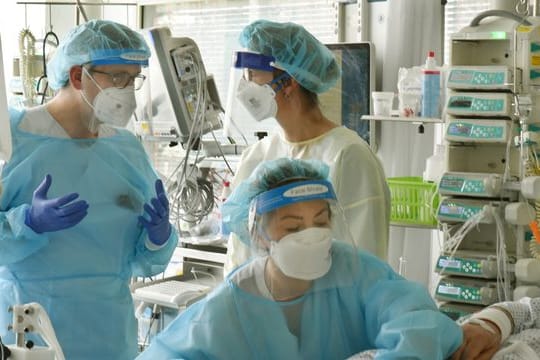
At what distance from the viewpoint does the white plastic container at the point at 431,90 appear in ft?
11.7

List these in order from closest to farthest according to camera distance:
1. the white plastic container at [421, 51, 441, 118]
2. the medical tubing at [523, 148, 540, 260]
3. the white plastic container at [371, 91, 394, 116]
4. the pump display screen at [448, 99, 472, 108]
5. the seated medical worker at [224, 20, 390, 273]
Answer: the seated medical worker at [224, 20, 390, 273] < the medical tubing at [523, 148, 540, 260] < the pump display screen at [448, 99, 472, 108] < the white plastic container at [421, 51, 441, 118] < the white plastic container at [371, 91, 394, 116]

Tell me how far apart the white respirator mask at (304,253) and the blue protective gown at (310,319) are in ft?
0.17

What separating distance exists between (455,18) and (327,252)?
2504 mm

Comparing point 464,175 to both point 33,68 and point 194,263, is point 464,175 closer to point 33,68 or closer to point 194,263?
point 194,263

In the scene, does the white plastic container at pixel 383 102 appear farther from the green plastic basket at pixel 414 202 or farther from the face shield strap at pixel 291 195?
the face shield strap at pixel 291 195

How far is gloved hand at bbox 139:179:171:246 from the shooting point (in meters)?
2.57

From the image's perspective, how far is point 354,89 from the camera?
14.0ft

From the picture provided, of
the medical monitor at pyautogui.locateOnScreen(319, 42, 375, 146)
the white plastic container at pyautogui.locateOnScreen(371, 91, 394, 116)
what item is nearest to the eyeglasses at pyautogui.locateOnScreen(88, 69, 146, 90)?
the white plastic container at pyautogui.locateOnScreen(371, 91, 394, 116)

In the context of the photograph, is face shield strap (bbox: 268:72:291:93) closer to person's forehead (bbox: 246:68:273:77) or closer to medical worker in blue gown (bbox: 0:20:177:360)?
person's forehead (bbox: 246:68:273:77)

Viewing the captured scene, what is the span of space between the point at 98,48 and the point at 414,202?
1.57 meters

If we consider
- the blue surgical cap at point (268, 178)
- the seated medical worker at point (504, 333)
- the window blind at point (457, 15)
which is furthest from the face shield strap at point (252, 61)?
the window blind at point (457, 15)

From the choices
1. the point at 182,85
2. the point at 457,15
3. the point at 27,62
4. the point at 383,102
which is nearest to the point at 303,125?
the point at 182,85

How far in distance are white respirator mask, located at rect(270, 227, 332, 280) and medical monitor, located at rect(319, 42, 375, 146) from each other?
7.47 ft

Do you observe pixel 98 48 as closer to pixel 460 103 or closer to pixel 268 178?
pixel 268 178
